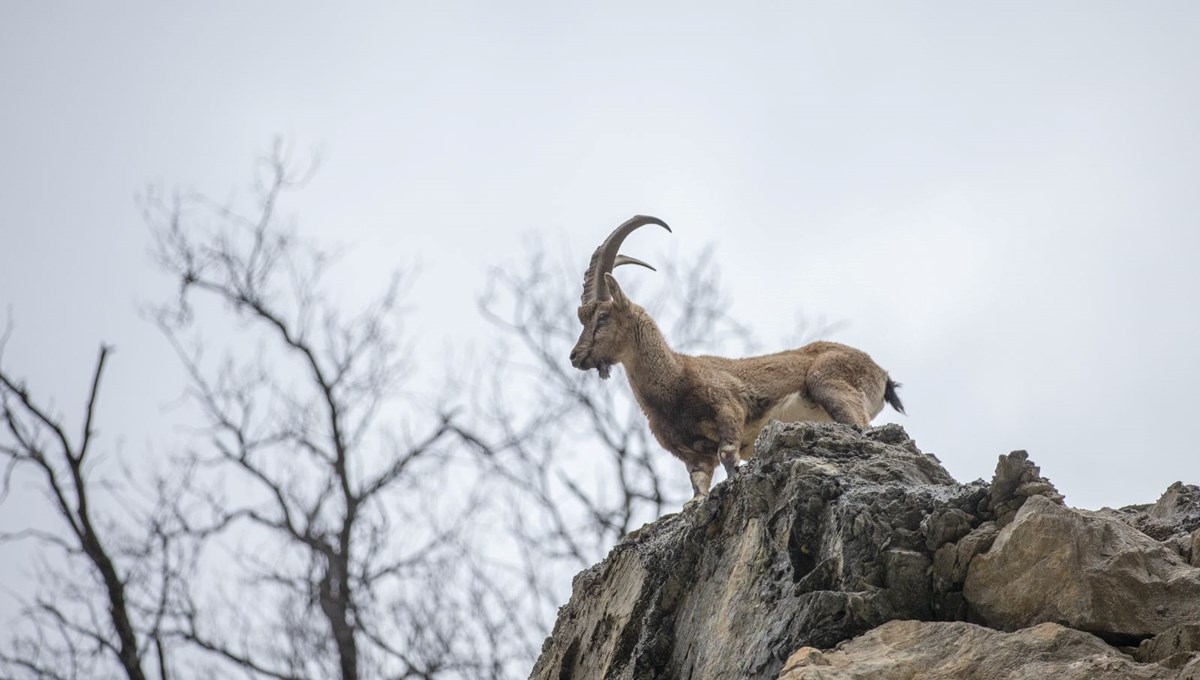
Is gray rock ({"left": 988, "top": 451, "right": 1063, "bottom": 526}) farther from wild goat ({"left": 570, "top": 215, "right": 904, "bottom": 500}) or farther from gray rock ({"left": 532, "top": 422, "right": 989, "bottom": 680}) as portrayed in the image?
wild goat ({"left": 570, "top": 215, "right": 904, "bottom": 500})

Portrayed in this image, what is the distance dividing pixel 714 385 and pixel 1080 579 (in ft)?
16.8

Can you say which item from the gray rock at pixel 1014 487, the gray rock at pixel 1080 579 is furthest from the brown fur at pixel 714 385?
the gray rock at pixel 1080 579

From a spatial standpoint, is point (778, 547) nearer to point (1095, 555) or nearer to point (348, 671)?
point (1095, 555)

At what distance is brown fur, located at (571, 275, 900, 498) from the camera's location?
9062 millimetres

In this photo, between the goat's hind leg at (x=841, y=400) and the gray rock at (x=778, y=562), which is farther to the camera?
the goat's hind leg at (x=841, y=400)

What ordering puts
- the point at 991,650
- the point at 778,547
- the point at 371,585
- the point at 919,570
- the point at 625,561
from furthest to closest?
the point at 371,585 → the point at 625,561 → the point at 778,547 → the point at 919,570 → the point at 991,650

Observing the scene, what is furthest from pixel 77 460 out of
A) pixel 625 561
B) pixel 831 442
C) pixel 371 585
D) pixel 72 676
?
pixel 831 442

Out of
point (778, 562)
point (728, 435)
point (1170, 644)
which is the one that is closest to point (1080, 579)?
point (1170, 644)

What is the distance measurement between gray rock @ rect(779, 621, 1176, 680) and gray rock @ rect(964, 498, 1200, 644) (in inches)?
6.3

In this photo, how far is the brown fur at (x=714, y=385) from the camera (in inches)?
357

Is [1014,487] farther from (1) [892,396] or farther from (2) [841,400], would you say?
(1) [892,396]

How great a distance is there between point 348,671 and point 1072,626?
11.4 m

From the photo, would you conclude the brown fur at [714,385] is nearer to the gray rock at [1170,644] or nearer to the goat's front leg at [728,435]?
the goat's front leg at [728,435]

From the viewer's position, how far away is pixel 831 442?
543 cm
